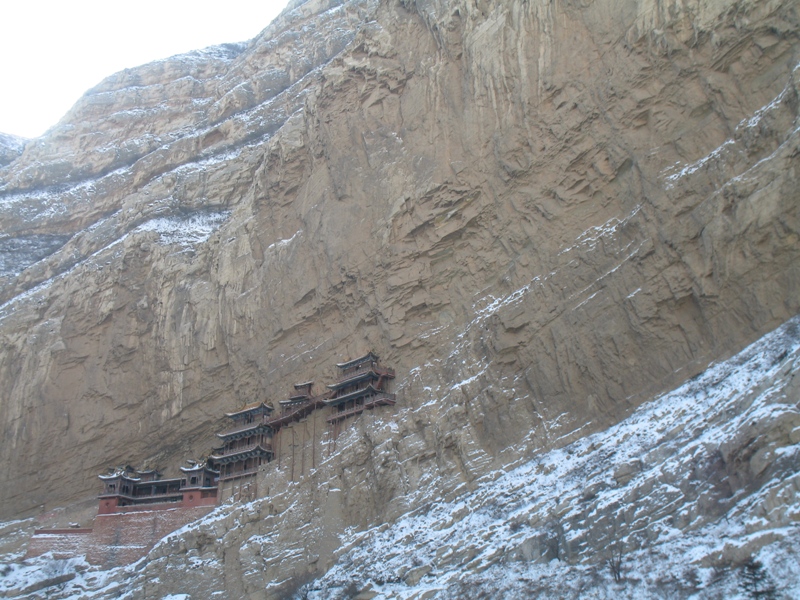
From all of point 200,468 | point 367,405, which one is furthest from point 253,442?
point 367,405

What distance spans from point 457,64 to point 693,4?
11.4 meters

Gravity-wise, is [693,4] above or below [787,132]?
above

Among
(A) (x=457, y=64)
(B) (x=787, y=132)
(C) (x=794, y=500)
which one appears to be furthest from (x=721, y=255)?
(A) (x=457, y=64)

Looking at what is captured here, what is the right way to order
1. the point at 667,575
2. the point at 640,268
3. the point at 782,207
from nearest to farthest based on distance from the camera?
the point at 667,575 → the point at 782,207 → the point at 640,268

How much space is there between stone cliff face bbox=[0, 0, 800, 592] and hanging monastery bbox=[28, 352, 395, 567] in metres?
1.33

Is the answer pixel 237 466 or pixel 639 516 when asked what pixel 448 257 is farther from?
pixel 639 516

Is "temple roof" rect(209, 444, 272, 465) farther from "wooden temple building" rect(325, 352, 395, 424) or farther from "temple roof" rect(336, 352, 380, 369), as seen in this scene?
"temple roof" rect(336, 352, 380, 369)

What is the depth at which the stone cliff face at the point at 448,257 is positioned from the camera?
25.4 metres

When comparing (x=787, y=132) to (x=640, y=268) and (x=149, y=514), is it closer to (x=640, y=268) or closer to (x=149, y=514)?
(x=640, y=268)

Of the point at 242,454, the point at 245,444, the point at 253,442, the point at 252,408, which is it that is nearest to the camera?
the point at 242,454

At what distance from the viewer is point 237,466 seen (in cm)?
3600

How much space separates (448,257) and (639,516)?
15.7 meters

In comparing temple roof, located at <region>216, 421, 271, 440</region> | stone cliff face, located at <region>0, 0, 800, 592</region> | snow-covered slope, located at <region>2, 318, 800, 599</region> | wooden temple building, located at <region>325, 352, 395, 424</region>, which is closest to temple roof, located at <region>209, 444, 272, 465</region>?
temple roof, located at <region>216, 421, 271, 440</region>

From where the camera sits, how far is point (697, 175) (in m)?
25.9
